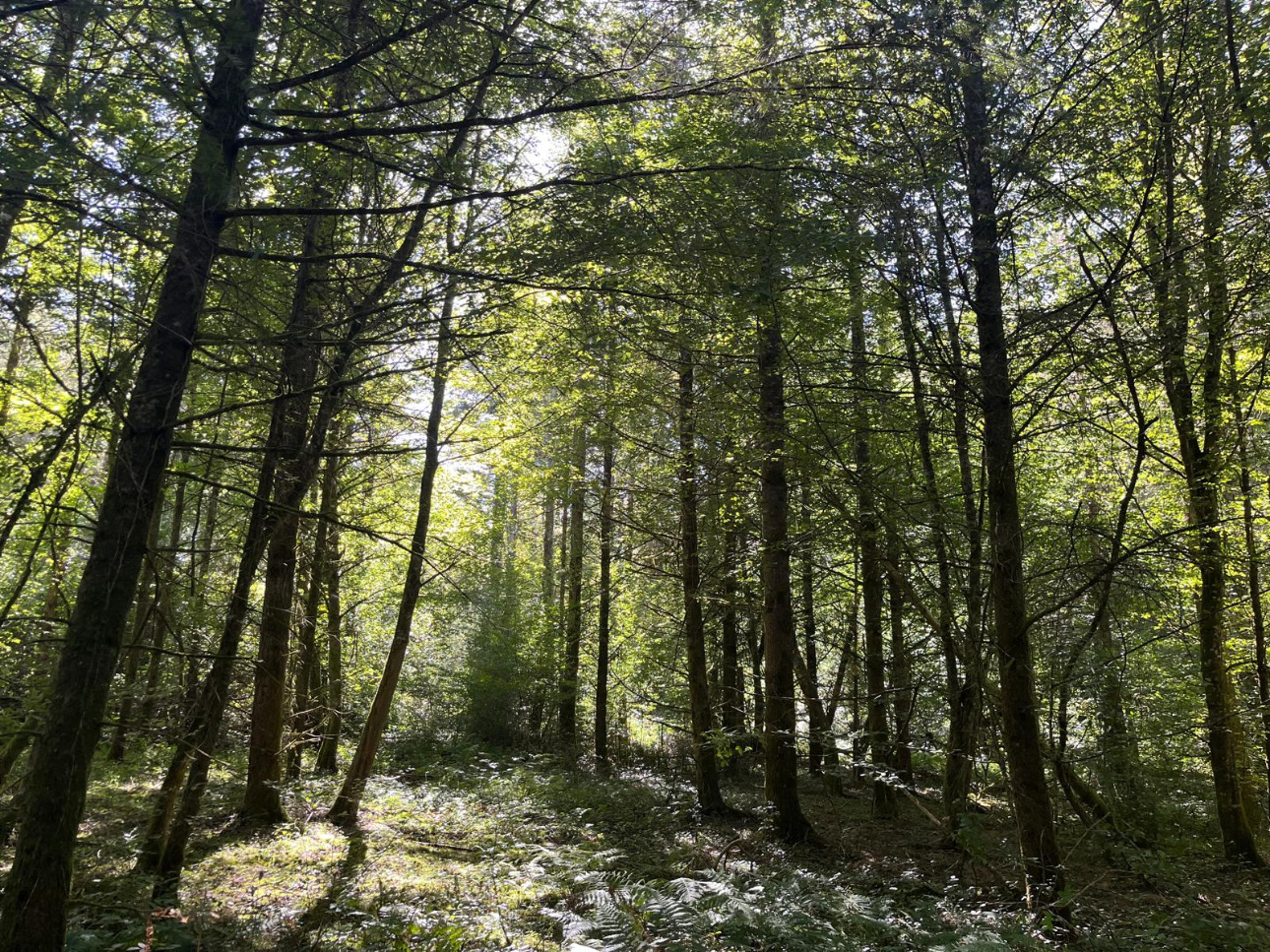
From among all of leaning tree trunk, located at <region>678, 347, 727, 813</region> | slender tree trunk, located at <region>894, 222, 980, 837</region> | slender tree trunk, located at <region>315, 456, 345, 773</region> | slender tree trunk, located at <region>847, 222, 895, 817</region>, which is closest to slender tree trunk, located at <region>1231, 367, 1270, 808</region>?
slender tree trunk, located at <region>894, 222, 980, 837</region>

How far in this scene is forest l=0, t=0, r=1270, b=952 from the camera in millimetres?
3840

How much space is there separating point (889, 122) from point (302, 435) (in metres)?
5.57

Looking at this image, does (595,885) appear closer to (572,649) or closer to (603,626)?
(603,626)

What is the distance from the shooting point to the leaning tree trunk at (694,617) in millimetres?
10898

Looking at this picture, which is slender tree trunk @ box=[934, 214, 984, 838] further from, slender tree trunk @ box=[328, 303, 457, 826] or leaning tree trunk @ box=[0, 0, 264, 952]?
slender tree trunk @ box=[328, 303, 457, 826]

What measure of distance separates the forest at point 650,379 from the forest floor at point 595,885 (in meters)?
0.07

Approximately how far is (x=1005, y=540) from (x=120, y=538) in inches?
224

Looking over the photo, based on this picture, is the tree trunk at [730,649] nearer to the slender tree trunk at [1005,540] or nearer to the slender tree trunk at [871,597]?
the slender tree trunk at [871,597]

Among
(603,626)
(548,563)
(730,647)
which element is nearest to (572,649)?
(603,626)

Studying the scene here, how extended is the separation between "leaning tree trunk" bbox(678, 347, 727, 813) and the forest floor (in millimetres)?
530

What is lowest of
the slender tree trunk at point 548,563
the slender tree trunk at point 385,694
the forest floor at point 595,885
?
the forest floor at point 595,885

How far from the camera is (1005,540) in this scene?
5.58 meters

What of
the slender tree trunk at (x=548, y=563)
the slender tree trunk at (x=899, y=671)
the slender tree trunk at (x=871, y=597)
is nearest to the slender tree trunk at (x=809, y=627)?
the slender tree trunk at (x=871, y=597)

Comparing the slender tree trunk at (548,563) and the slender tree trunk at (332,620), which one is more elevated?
the slender tree trunk at (548,563)
